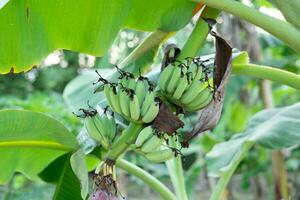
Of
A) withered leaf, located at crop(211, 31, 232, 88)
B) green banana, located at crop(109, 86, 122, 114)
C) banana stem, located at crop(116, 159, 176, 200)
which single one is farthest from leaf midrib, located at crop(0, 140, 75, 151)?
withered leaf, located at crop(211, 31, 232, 88)

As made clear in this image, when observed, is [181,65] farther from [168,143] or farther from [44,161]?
[44,161]

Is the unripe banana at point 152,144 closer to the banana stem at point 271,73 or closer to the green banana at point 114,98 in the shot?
the green banana at point 114,98

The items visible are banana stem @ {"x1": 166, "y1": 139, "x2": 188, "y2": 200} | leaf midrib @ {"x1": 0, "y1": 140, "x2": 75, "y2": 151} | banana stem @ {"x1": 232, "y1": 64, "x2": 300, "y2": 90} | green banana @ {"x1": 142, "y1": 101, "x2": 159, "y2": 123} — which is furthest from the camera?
banana stem @ {"x1": 166, "y1": 139, "x2": 188, "y2": 200}

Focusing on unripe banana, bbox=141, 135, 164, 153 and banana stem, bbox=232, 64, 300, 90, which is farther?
banana stem, bbox=232, 64, 300, 90

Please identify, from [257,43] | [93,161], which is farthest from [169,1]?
[257,43]

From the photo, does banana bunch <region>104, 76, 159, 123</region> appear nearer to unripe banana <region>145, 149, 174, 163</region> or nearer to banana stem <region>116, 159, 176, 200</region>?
unripe banana <region>145, 149, 174, 163</region>

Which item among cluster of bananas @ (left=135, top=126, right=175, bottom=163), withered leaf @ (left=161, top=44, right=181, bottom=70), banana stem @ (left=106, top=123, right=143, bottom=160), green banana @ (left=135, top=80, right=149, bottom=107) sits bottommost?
cluster of bananas @ (left=135, top=126, right=175, bottom=163)

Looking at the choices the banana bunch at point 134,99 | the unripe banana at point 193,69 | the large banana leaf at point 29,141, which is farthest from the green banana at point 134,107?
the large banana leaf at point 29,141

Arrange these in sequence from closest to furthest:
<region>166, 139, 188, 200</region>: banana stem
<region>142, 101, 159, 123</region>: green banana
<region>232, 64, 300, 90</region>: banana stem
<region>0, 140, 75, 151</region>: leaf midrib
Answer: <region>142, 101, 159, 123</region>: green banana → <region>232, 64, 300, 90</region>: banana stem → <region>0, 140, 75, 151</region>: leaf midrib → <region>166, 139, 188, 200</region>: banana stem

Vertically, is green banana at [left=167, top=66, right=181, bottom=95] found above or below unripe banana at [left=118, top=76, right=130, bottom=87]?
below
